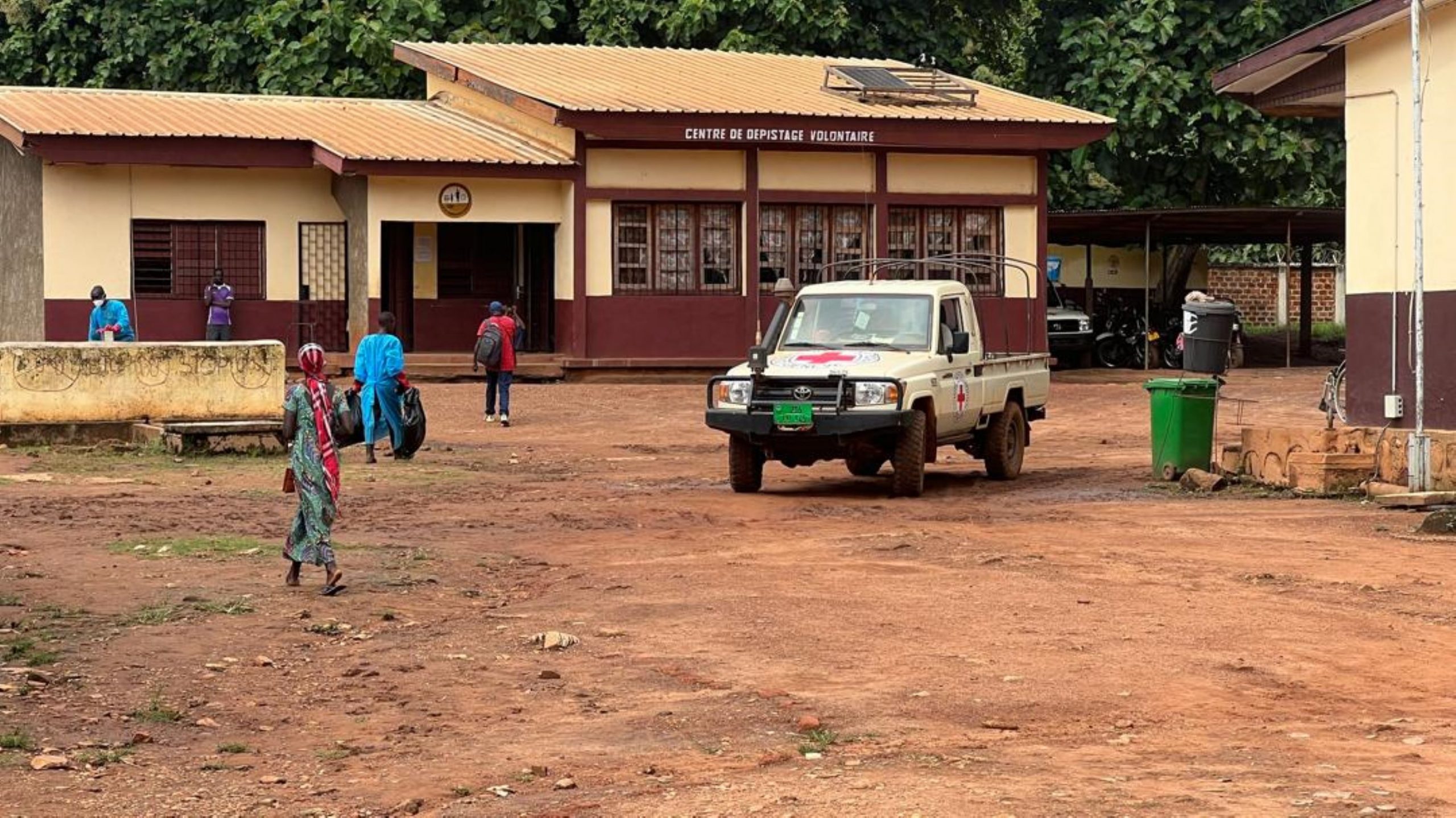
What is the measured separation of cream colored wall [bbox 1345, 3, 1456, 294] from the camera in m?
17.3

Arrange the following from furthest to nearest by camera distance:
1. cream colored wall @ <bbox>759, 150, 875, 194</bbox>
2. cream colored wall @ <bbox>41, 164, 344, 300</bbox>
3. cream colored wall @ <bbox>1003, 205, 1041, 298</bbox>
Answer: cream colored wall @ <bbox>1003, 205, 1041, 298</bbox>, cream colored wall @ <bbox>759, 150, 875, 194</bbox>, cream colored wall @ <bbox>41, 164, 344, 300</bbox>

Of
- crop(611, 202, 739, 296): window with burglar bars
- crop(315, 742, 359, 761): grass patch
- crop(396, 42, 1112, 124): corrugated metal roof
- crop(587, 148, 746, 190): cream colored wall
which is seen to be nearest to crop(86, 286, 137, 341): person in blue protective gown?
crop(396, 42, 1112, 124): corrugated metal roof

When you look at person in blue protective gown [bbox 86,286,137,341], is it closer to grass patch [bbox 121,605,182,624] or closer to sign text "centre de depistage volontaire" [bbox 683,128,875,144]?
sign text "centre de depistage volontaire" [bbox 683,128,875,144]

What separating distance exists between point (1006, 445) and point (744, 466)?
9.25 ft

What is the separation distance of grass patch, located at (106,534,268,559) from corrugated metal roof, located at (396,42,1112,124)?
55.3 feet

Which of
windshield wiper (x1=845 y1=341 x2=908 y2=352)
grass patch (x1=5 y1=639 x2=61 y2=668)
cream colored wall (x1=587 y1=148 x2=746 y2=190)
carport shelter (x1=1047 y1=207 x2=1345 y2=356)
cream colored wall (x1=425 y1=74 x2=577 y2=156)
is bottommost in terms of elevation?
grass patch (x1=5 y1=639 x2=61 y2=668)

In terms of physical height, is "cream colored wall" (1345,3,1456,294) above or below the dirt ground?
above

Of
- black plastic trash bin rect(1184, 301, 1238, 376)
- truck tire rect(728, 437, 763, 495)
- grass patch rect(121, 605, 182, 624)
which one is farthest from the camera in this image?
black plastic trash bin rect(1184, 301, 1238, 376)

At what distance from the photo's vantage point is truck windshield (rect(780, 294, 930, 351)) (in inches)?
728

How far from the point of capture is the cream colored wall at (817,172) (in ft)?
107

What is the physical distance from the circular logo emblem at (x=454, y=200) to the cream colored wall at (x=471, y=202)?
4cm

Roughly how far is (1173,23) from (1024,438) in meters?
20.7

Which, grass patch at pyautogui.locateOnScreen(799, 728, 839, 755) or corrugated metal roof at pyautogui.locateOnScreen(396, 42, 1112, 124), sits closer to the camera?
grass patch at pyautogui.locateOnScreen(799, 728, 839, 755)

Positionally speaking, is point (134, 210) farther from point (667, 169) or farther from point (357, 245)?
point (667, 169)
